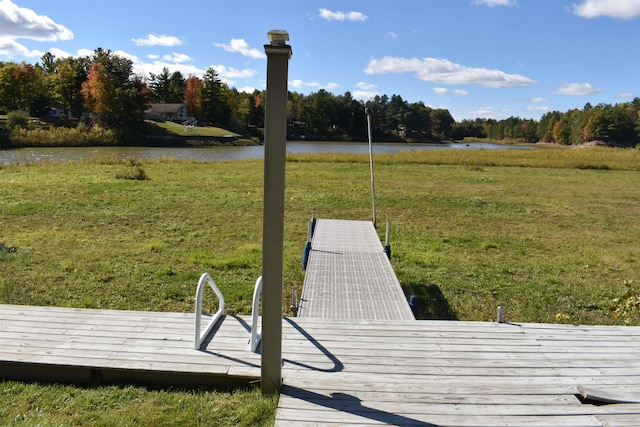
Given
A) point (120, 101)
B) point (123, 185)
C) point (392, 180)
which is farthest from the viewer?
point (120, 101)

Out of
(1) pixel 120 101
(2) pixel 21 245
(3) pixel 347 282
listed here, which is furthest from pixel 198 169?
(1) pixel 120 101

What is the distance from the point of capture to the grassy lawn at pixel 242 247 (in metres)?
3.10

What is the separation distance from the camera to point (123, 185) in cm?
1421

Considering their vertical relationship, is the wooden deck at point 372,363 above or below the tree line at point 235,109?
below

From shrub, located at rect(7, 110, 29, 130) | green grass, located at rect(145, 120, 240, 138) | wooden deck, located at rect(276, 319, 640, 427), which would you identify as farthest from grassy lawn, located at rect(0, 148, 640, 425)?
green grass, located at rect(145, 120, 240, 138)

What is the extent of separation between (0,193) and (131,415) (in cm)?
1198

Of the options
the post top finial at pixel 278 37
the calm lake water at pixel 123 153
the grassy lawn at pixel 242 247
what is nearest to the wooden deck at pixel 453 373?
the grassy lawn at pixel 242 247

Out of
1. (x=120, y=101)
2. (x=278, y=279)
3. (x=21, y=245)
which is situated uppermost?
(x=120, y=101)

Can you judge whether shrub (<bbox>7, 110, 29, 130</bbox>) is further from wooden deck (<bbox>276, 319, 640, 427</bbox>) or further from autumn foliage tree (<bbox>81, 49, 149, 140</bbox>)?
wooden deck (<bbox>276, 319, 640, 427</bbox>)

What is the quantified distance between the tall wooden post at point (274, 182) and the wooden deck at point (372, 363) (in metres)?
0.53

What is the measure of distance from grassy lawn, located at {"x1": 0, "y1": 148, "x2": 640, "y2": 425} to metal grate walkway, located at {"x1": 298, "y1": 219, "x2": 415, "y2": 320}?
19.0 inches

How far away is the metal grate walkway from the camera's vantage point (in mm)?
4461

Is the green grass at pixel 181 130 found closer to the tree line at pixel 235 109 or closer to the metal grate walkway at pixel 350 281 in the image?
the tree line at pixel 235 109

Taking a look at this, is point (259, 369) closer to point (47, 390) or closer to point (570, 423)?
point (47, 390)
